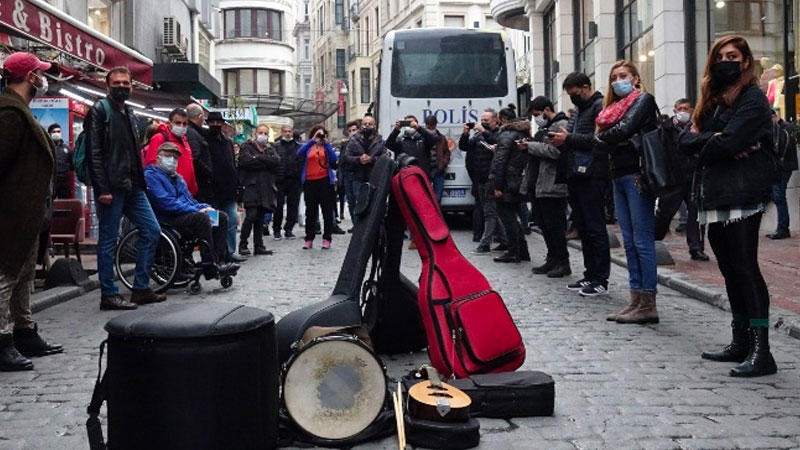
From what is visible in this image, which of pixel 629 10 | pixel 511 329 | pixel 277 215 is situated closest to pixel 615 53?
pixel 629 10

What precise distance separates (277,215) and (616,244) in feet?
20.1

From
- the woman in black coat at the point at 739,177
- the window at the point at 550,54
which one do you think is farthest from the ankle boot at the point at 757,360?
the window at the point at 550,54

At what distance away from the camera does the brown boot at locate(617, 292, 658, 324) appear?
6926mm

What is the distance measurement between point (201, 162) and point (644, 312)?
18.6 ft

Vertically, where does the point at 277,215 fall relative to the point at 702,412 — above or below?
above

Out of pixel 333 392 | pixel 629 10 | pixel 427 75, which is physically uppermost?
pixel 629 10

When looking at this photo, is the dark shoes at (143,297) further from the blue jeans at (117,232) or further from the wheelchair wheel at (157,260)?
the wheelchair wheel at (157,260)

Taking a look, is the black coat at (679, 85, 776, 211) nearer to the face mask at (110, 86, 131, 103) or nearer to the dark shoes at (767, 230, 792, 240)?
the face mask at (110, 86, 131, 103)

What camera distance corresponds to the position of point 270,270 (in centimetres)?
1098

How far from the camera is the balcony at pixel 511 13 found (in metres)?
29.9

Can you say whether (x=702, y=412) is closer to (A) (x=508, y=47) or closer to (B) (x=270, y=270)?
(B) (x=270, y=270)

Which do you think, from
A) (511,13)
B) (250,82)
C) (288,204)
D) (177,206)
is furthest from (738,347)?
(250,82)

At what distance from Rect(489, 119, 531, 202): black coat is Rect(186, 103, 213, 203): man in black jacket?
3.39 m

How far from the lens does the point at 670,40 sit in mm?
17438
